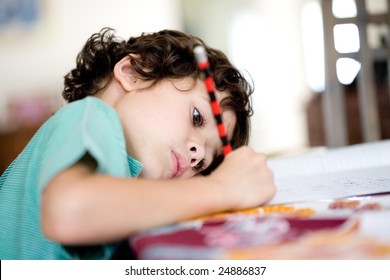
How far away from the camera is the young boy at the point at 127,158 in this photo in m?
0.42

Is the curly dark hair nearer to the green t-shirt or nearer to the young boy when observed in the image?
the young boy

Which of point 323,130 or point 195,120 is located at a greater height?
point 195,120

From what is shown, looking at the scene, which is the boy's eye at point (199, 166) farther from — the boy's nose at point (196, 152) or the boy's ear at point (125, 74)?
the boy's ear at point (125, 74)

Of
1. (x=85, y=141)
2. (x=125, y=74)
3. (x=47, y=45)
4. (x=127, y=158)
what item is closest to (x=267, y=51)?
(x=47, y=45)

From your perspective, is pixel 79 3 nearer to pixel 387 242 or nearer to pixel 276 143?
pixel 276 143

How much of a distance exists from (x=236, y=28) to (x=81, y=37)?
2.28 m

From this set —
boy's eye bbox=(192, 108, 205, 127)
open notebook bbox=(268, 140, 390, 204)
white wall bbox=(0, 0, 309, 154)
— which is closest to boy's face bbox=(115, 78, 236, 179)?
boy's eye bbox=(192, 108, 205, 127)

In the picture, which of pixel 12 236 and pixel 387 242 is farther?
pixel 12 236

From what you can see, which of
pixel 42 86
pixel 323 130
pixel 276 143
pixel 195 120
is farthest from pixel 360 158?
pixel 276 143

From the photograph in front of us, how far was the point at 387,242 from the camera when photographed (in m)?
0.39

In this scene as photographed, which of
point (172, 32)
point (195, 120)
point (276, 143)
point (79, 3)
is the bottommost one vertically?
point (276, 143)

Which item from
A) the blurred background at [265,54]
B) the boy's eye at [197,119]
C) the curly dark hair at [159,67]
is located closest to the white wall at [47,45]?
the blurred background at [265,54]

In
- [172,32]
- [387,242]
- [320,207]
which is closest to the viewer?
[387,242]

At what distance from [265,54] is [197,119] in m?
4.24
